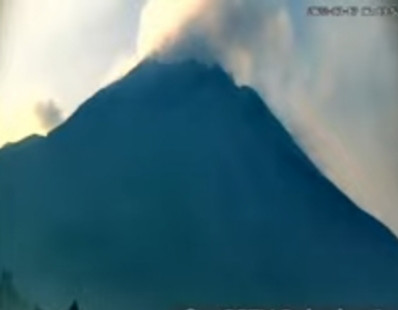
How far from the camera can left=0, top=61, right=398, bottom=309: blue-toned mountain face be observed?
87cm

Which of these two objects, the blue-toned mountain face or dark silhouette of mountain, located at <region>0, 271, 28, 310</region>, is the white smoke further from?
dark silhouette of mountain, located at <region>0, 271, 28, 310</region>

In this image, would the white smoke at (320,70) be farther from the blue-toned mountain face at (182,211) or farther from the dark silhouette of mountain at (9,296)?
the dark silhouette of mountain at (9,296)

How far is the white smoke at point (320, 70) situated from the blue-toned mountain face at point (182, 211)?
0.07 ft

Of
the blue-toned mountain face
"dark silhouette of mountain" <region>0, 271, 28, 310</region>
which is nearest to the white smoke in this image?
the blue-toned mountain face

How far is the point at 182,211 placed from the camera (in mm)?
875

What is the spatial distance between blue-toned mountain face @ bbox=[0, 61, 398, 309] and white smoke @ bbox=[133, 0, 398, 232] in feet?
0.07

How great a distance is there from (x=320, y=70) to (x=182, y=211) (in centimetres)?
22

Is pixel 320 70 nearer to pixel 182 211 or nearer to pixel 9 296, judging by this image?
pixel 182 211

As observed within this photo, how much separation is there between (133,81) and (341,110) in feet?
0.77

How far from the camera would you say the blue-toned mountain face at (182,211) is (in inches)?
34.1

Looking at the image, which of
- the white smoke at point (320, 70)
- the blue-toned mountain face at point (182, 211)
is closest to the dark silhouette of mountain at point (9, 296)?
the blue-toned mountain face at point (182, 211)

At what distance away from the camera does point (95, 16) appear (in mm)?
896

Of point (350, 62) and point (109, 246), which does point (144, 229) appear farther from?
point (350, 62)

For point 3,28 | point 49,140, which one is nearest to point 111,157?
point 49,140
